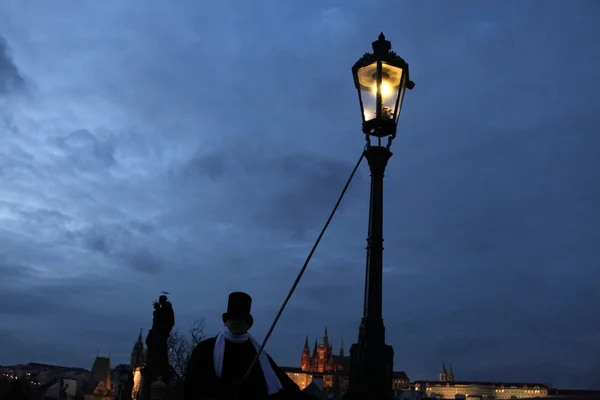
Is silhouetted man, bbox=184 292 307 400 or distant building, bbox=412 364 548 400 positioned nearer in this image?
silhouetted man, bbox=184 292 307 400

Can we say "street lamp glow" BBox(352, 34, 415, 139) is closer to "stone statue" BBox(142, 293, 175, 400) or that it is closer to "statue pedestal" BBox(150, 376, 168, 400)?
"statue pedestal" BBox(150, 376, 168, 400)

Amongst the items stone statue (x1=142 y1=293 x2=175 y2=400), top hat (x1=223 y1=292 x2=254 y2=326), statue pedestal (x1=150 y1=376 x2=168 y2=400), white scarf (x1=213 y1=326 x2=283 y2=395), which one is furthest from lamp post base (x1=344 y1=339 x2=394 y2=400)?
stone statue (x1=142 y1=293 x2=175 y2=400)

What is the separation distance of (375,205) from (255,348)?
87.4 inches

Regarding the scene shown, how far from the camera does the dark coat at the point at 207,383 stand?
4.20 meters

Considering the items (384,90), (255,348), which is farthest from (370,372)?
(384,90)

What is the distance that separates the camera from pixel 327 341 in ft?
600

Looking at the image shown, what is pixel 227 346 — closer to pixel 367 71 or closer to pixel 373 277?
pixel 373 277

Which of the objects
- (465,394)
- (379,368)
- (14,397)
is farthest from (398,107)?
(465,394)

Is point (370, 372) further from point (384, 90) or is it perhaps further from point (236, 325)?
point (384, 90)

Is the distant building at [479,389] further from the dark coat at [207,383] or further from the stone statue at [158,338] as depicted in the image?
the dark coat at [207,383]

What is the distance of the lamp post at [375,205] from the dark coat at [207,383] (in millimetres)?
1230

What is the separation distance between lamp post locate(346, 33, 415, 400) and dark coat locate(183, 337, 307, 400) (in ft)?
4.04

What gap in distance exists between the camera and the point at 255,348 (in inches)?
183

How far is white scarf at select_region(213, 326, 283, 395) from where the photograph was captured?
4.39 meters
